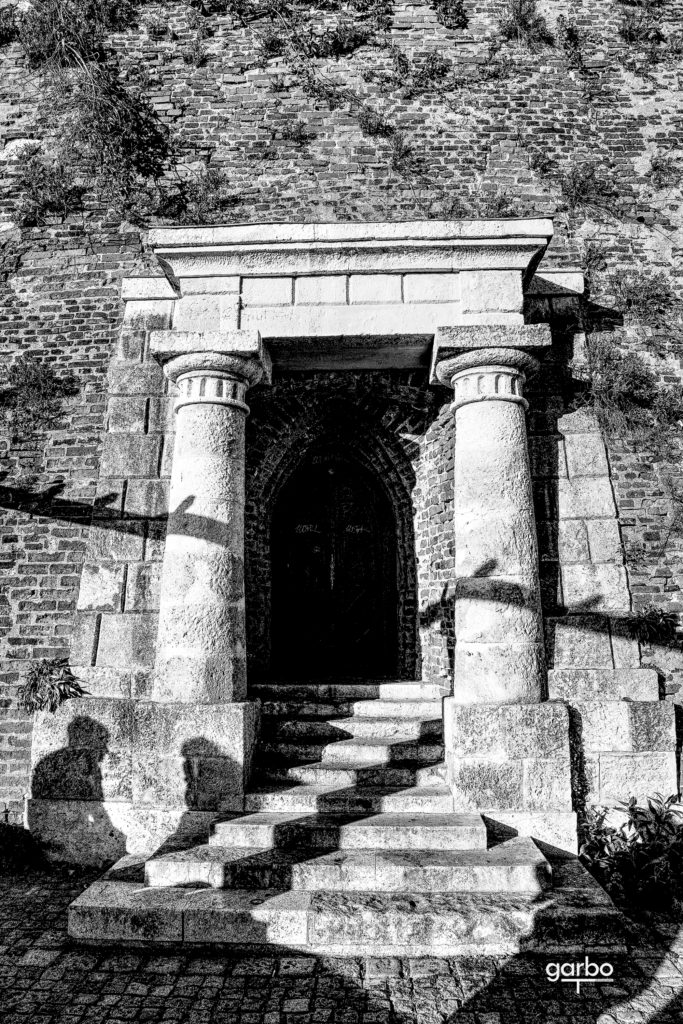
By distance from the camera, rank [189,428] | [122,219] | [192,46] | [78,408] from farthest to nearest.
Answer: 1. [192,46]
2. [122,219]
3. [78,408]
4. [189,428]

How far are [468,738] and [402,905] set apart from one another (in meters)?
1.33

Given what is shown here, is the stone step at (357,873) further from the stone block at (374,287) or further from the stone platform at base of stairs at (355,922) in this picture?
the stone block at (374,287)

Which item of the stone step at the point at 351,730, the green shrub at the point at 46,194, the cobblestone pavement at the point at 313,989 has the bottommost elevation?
the cobblestone pavement at the point at 313,989

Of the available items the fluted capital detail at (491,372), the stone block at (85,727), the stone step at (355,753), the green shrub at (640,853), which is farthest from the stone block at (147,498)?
the green shrub at (640,853)

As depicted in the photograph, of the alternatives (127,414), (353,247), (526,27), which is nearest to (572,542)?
(353,247)

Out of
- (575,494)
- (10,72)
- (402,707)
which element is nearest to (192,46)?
(10,72)

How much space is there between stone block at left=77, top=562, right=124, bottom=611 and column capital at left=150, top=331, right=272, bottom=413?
156cm

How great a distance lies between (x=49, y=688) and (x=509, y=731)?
3573mm

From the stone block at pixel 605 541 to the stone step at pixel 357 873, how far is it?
2.55m

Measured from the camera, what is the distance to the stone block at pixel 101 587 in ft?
19.4

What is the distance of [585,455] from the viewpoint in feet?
20.2

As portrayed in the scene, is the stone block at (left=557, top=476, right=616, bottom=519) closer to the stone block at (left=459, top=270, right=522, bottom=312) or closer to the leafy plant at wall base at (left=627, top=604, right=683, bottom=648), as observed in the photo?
the leafy plant at wall base at (left=627, top=604, right=683, bottom=648)

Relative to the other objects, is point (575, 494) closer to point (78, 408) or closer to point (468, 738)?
point (468, 738)

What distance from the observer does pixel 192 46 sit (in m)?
8.59
